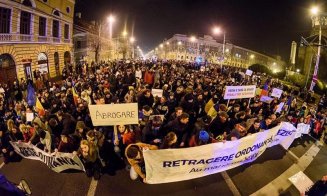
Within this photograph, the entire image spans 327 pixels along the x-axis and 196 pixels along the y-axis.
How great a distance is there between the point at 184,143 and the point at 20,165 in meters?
5.04

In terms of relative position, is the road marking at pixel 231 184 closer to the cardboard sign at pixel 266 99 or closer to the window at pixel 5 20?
the cardboard sign at pixel 266 99

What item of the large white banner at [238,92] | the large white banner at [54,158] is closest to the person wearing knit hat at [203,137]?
the large white banner at [54,158]

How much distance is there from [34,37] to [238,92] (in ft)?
71.9

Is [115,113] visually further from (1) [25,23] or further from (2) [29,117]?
(1) [25,23]

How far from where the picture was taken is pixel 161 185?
22.4 ft

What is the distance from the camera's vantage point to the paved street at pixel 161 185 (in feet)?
21.5

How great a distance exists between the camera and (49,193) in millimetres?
6301

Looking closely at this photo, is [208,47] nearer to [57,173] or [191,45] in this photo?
[191,45]

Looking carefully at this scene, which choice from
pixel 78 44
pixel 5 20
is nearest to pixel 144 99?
pixel 5 20

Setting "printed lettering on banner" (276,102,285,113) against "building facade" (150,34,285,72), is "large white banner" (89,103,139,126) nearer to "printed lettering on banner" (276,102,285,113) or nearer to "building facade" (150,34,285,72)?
"printed lettering on banner" (276,102,285,113)

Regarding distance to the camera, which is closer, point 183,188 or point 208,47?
point 183,188

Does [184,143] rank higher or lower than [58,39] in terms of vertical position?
lower

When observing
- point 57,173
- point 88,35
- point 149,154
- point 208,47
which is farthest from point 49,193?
point 208,47

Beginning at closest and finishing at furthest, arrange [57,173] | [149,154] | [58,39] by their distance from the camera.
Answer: [149,154]
[57,173]
[58,39]
